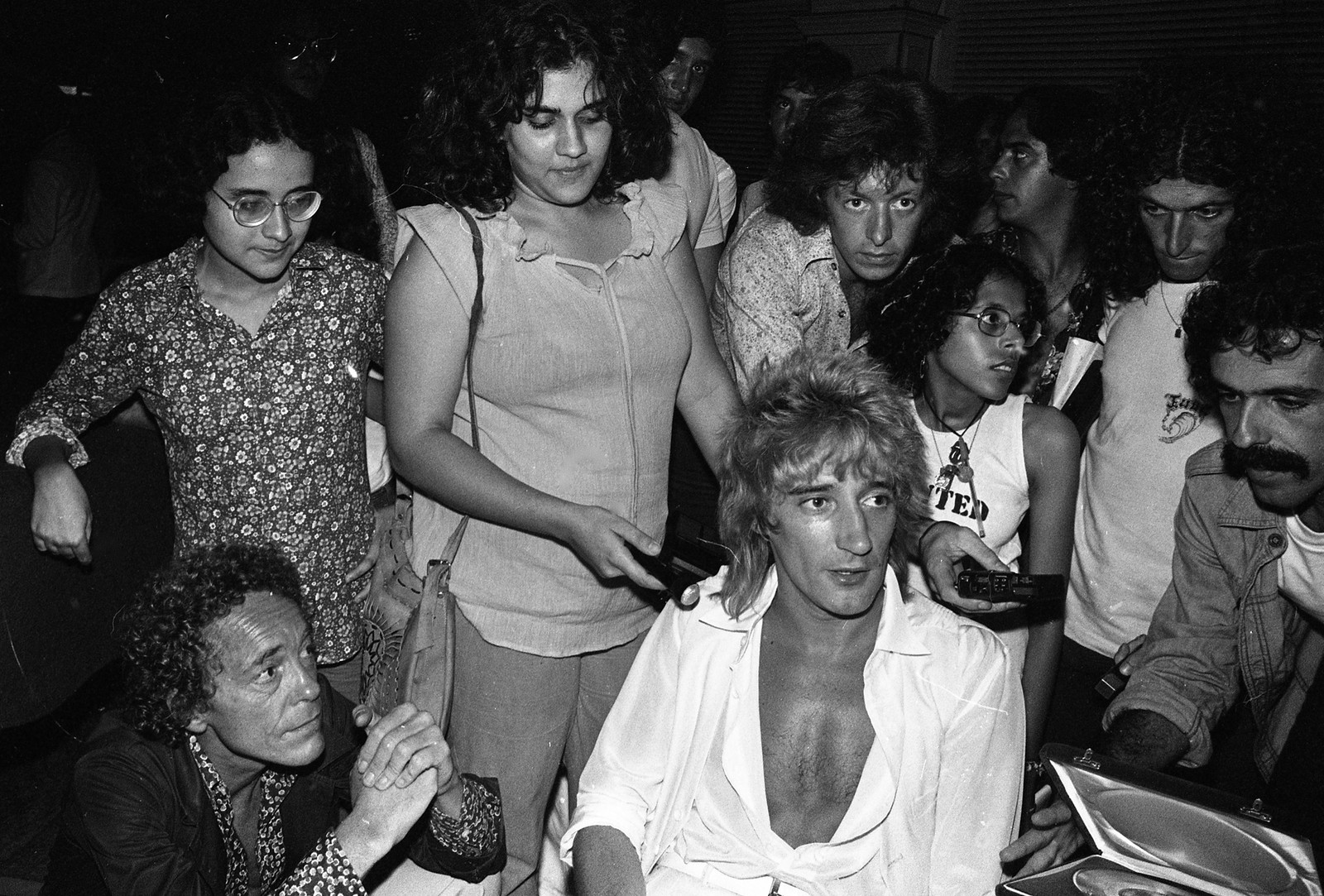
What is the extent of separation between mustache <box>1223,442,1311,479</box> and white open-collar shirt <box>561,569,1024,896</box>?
2.25 ft

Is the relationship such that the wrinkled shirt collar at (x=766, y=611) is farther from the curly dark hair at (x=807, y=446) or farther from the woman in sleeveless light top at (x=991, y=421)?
the woman in sleeveless light top at (x=991, y=421)

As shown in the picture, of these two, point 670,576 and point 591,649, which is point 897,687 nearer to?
point 670,576

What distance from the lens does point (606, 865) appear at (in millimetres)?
2154

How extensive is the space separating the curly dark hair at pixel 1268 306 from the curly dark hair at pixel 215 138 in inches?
80.8

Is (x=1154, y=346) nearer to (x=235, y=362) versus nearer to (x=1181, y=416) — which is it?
(x=1181, y=416)

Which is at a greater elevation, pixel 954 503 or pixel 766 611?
pixel 954 503

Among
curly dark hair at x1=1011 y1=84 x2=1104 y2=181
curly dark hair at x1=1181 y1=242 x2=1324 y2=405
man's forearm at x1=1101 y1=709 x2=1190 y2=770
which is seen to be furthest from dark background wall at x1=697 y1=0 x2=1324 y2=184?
man's forearm at x1=1101 y1=709 x2=1190 y2=770

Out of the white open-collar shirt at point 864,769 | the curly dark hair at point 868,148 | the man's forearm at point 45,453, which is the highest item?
the curly dark hair at point 868,148

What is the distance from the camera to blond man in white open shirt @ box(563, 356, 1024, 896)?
6.97 ft

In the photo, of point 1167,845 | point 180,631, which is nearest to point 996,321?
point 1167,845

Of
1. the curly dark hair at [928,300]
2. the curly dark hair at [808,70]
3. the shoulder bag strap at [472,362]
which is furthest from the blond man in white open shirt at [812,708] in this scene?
the curly dark hair at [808,70]

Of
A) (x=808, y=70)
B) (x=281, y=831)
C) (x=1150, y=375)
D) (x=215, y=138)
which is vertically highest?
(x=808, y=70)

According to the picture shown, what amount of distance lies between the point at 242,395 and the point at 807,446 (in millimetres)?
1279

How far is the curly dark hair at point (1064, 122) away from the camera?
3.42 meters
